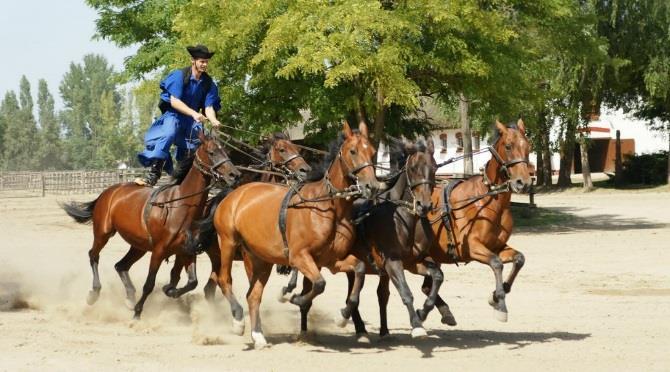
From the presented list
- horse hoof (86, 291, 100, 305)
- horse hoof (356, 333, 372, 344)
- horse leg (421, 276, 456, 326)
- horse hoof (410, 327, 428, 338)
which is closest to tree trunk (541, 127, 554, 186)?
horse hoof (86, 291, 100, 305)

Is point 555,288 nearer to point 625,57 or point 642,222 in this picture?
point 642,222

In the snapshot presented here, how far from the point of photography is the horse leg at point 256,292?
1101 centimetres

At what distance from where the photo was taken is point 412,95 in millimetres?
24156

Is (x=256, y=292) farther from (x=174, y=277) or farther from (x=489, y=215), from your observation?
(x=489, y=215)

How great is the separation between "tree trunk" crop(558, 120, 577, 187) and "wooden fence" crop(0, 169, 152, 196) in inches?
798

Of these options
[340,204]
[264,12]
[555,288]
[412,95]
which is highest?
[264,12]

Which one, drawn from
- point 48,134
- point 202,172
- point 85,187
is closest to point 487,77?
point 202,172

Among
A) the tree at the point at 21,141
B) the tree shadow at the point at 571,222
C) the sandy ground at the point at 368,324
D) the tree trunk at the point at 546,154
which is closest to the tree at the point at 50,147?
the tree at the point at 21,141

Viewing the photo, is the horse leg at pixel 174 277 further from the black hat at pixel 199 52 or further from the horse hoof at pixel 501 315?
the horse hoof at pixel 501 315

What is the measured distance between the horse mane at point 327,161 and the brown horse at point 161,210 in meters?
1.22

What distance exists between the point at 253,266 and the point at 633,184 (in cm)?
4172

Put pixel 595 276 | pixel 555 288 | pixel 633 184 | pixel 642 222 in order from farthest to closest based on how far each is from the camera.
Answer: pixel 633 184 < pixel 642 222 < pixel 595 276 < pixel 555 288

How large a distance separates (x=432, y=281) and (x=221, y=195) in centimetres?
310

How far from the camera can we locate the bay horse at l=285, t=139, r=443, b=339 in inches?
418
